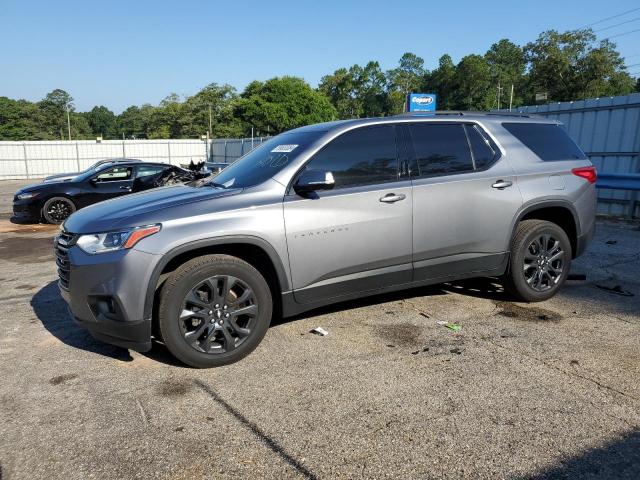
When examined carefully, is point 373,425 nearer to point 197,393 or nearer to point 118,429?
point 197,393

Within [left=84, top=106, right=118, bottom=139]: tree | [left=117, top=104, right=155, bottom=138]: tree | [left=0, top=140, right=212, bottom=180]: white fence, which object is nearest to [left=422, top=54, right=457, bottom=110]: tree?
[left=117, top=104, right=155, bottom=138]: tree

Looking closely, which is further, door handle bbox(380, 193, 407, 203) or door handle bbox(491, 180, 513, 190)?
door handle bbox(491, 180, 513, 190)

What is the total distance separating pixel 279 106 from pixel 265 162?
245 ft

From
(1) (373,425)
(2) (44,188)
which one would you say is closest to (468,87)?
(2) (44,188)

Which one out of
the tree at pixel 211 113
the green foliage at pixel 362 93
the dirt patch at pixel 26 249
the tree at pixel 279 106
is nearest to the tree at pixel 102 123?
the green foliage at pixel 362 93

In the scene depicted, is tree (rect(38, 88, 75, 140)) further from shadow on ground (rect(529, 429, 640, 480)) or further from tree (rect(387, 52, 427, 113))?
shadow on ground (rect(529, 429, 640, 480))

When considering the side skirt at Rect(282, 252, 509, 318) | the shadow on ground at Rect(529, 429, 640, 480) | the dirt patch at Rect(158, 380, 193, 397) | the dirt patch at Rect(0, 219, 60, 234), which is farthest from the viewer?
the dirt patch at Rect(0, 219, 60, 234)

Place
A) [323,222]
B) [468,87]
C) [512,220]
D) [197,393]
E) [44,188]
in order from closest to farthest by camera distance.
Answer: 1. [197,393]
2. [323,222]
3. [512,220]
4. [44,188]
5. [468,87]

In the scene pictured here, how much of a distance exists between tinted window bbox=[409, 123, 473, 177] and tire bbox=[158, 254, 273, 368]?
1.79 meters

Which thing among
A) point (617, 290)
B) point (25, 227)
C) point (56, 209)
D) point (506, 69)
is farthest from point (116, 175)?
point (506, 69)

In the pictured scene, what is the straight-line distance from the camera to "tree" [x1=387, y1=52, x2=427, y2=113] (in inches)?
4350

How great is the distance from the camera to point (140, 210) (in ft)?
11.7

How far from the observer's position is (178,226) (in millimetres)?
3412

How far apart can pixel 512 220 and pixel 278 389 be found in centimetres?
277
